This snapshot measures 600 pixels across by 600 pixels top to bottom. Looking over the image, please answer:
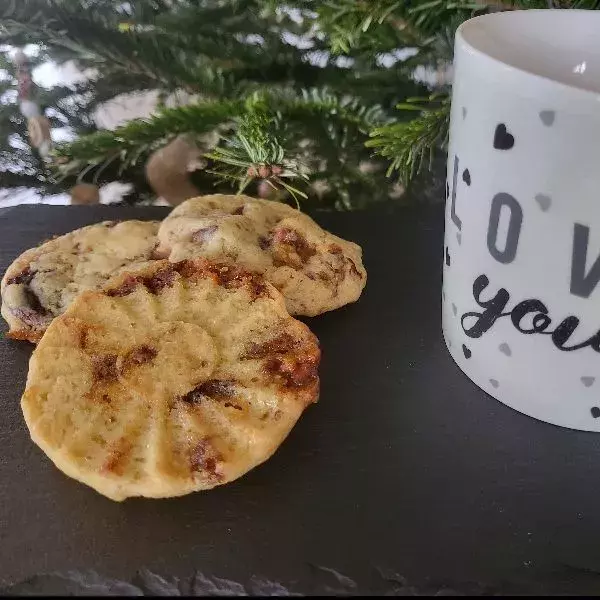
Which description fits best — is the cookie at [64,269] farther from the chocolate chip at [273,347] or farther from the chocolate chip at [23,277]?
the chocolate chip at [273,347]

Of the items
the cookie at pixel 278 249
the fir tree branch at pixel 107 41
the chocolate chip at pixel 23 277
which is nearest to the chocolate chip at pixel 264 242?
the cookie at pixel 278 249

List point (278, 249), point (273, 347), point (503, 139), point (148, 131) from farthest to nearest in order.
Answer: point (148, 131) < point (278, 249) < point (273, 347) < point (503, 139)

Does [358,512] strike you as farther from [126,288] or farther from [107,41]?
[107,41]

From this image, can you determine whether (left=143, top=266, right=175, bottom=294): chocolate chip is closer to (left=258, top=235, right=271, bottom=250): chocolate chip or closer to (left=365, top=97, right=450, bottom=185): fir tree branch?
(left=258, top=235, right=271, bottom=250): chocolate chip

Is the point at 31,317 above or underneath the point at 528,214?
underneath

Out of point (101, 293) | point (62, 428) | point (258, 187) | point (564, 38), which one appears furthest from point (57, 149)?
point (564, 38)

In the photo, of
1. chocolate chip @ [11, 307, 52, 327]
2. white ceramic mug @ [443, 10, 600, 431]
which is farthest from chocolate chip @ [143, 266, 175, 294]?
white ceramic mug @ [443, 10, 600, 431]

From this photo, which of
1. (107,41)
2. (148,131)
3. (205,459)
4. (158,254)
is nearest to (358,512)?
(205,459)
